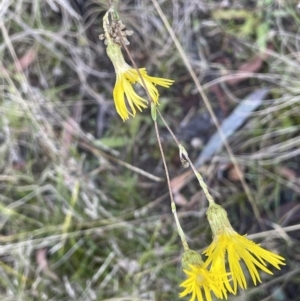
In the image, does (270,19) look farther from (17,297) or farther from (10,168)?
(17,297)

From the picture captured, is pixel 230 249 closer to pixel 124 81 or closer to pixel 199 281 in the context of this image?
pixel 199 281

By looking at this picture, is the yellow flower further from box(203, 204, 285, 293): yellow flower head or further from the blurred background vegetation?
the blurred background vegetation

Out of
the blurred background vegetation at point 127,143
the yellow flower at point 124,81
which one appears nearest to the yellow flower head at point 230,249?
the yellow flower at point 124,81

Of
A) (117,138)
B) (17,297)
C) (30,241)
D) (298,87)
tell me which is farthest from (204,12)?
(17,297)

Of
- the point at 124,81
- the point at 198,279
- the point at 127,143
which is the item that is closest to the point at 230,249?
the point at 198,279

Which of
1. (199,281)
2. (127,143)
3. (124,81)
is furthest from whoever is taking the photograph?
Result: (127,143)

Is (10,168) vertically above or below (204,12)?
Answer: below

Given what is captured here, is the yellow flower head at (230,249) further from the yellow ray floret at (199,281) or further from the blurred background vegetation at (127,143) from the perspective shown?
the blurred background vegetation at (127,143)
